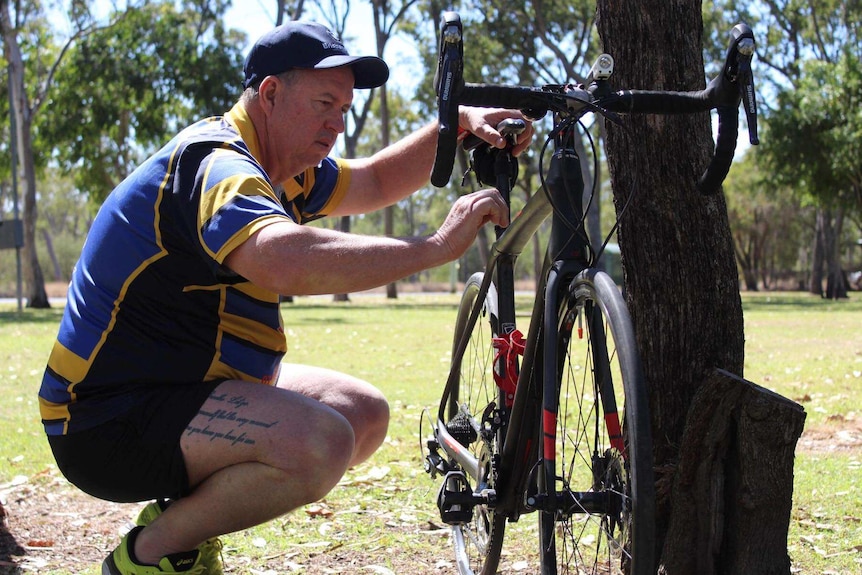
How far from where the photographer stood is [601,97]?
237cm

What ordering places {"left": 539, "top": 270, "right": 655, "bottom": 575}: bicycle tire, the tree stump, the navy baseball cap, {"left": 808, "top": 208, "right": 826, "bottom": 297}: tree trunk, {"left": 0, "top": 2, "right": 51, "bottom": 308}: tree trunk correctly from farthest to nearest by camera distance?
1. {"left": 808, "top": 208, "right": 826, "bottom": 297}: tree trunk
2. {"left": 0, "top": 2, "right": 51, "bottom": 308}: tree trunk
3. the tree stump
4. the navy baseball cap
5. {"left": 539, "top": 270, "right": 655, "bottom": 575}: bicycle tire

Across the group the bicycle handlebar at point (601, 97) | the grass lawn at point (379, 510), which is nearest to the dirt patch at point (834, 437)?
the grass lawn at point (379, 510)

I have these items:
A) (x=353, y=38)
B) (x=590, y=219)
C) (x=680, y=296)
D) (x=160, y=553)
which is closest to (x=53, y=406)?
(x=160, y=553)

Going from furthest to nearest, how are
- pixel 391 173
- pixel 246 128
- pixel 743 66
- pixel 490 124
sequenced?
pixel 391 173, pixel 490 124, pixel 246 128, pixel 743 66

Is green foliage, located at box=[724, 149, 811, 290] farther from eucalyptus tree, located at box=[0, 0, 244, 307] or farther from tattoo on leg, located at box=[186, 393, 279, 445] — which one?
tattoo on leg, located at box=[186, 393, 279, 445]

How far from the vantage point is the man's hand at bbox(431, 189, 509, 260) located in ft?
7.85

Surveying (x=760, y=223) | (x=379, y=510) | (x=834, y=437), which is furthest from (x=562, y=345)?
(x=760, y=223)

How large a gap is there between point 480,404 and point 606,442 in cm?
87

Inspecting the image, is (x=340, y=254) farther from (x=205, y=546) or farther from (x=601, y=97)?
(x=205, y=546)

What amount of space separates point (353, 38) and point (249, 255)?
33.7m

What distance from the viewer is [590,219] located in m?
28.2

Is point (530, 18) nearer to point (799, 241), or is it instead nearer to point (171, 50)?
point (171, 50)

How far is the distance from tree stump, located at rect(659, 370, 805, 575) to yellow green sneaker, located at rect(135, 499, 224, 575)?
1320 millimetres

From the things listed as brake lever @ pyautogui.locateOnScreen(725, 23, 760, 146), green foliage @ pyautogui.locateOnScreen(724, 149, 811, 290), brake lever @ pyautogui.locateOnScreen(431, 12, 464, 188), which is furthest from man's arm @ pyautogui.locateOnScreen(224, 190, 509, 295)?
green foliage @ pyautogui.locateOnScreen(724, 149, 811, 290)
